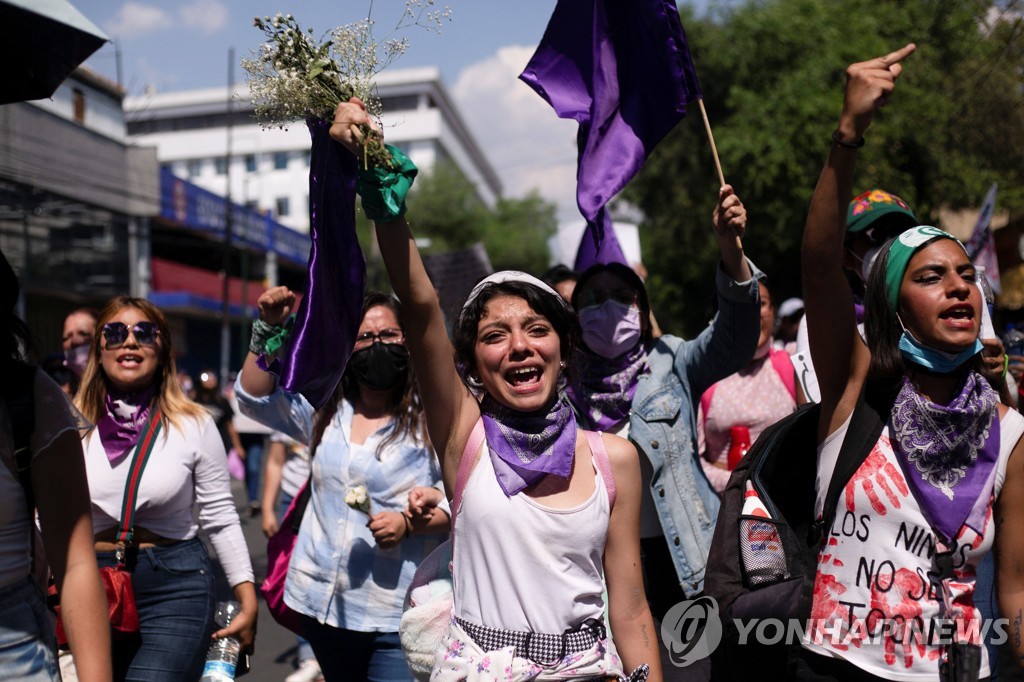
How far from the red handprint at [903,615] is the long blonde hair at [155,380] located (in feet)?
8.46

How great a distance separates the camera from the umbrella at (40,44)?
2145mm

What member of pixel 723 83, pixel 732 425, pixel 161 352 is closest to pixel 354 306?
pixel 161 352

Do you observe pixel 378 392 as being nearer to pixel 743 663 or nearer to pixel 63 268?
pixel 743 663

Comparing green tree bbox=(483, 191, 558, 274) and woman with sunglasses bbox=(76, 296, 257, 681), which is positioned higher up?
green tree bbox=(483, 191, 558, 274)

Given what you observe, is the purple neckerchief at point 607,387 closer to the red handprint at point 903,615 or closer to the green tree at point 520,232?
the red handprint at point 903,615

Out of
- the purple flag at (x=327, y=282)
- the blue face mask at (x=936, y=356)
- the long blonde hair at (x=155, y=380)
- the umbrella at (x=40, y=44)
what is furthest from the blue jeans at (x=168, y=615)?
the blue face mask at (x=936, y=356)

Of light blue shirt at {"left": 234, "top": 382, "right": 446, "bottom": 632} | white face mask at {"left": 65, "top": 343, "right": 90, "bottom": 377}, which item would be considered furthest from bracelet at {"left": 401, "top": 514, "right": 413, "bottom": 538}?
white face mask at {"left": 65, "top": 343, "right": 90, "bottom": 377}

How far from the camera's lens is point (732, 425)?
4617 millimetres

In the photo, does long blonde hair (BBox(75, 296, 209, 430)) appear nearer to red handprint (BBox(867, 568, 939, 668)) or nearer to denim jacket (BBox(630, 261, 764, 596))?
denim jacket (BBox(630, 261, 764, 596))

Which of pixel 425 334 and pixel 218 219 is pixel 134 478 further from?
pixel 218 219

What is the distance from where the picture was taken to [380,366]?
13.6 ft

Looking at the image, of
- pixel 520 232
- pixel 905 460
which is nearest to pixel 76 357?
pixel 905 460

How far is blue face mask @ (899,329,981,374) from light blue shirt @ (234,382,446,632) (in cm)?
191

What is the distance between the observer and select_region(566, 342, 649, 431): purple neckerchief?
412 cm
